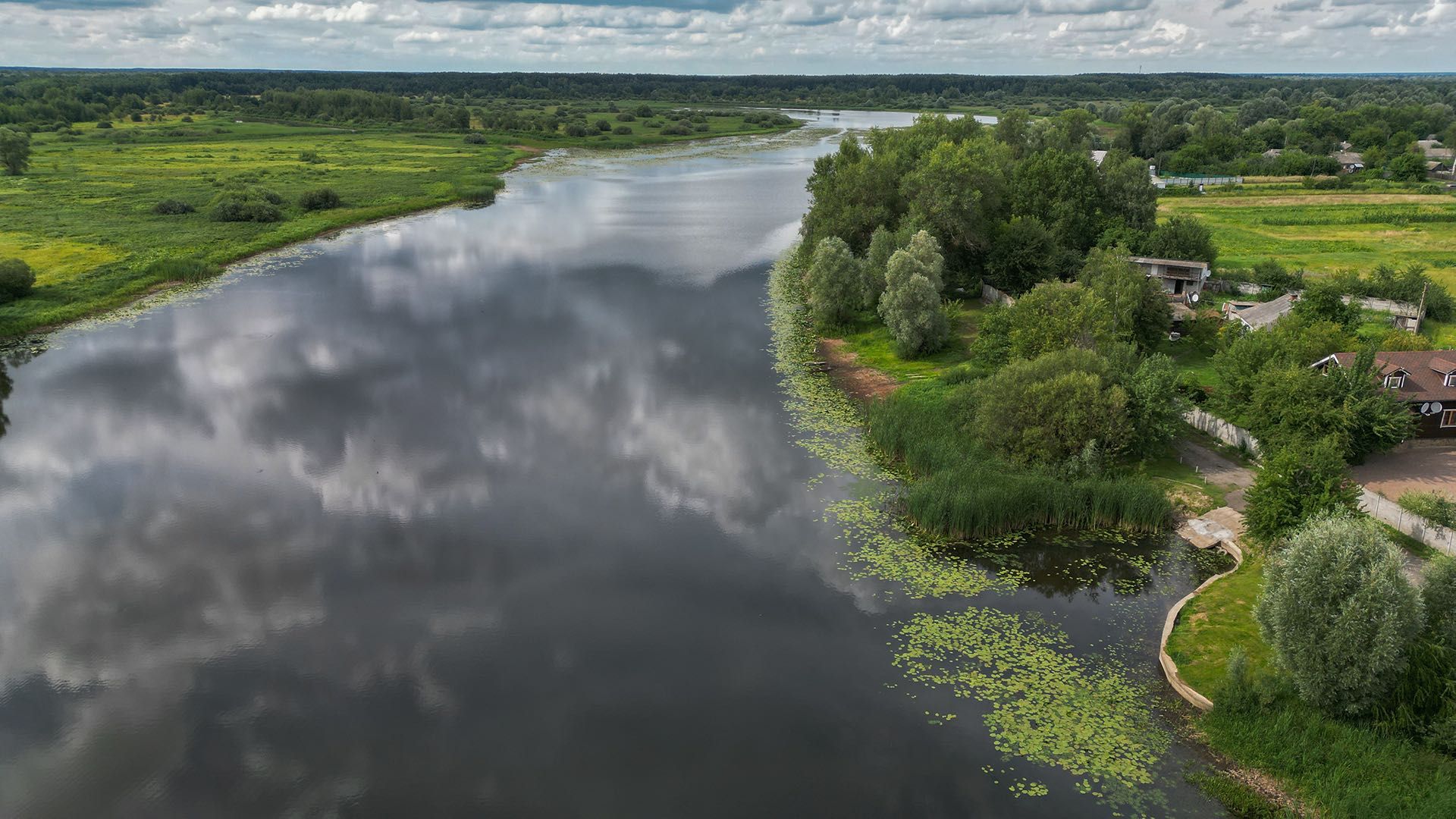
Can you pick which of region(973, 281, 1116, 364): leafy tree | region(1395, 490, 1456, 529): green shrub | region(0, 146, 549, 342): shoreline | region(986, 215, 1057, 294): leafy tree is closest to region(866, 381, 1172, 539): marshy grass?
region(1395, 490, 1456, 529): green shrub

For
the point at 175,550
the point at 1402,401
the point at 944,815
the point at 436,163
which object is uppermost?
the point at 436,163

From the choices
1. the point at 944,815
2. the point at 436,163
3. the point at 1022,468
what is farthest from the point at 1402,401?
the point at 436,163

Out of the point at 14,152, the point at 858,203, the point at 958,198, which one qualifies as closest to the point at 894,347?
the point at 958,198

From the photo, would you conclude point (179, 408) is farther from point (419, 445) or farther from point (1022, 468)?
point (1022, 468)

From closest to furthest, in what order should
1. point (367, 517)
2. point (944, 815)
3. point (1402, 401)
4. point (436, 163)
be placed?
point (944, 815) → point (367, 517) → point (1402, 401) → point (436, 163)

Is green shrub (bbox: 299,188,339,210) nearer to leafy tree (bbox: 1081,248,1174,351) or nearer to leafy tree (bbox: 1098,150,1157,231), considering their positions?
leafy tree (bbox: 1098,150,1157,231)

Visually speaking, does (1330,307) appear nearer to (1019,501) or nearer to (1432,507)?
(1432,507)
